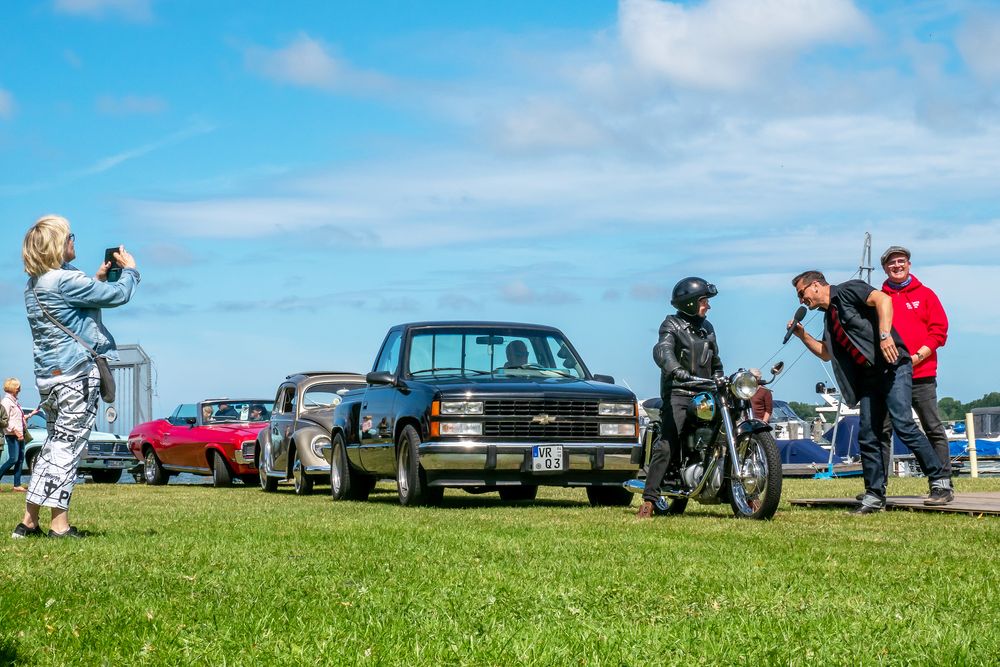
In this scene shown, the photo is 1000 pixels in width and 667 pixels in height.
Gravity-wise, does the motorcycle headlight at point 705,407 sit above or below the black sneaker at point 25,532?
above

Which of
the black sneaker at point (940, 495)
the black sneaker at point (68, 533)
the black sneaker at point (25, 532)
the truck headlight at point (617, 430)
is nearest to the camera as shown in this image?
the black sneaker at point (68, 533)

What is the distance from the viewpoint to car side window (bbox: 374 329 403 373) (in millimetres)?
14922

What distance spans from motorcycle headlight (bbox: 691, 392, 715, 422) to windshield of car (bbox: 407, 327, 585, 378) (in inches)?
135

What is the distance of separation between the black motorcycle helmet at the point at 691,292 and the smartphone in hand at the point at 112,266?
4620mm

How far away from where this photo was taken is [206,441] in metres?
24.4

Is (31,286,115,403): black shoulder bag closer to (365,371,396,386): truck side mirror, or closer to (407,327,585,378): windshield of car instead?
(365,371,396,386): truck side mirror

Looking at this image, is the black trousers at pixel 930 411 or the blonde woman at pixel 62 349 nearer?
the blonde woman at pixel 62 349

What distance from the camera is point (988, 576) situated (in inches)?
253

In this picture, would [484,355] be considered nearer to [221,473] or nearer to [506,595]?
[506,595]

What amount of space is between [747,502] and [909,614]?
5.66 meters

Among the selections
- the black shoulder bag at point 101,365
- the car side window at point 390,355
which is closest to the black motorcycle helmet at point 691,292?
the car side window at point 390,355

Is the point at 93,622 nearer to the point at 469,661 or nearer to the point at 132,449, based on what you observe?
the point at 469,661

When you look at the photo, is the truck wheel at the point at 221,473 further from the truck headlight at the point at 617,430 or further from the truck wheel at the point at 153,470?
the truck headlight at the point at 617,430

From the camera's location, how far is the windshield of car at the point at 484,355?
14.5 metres
